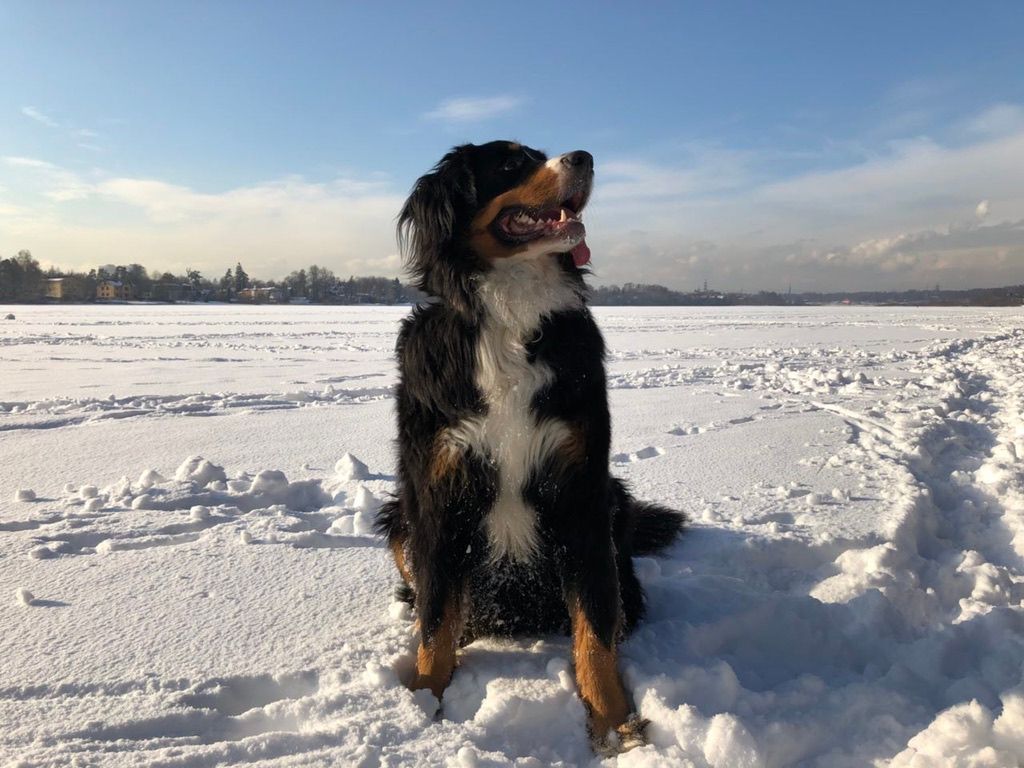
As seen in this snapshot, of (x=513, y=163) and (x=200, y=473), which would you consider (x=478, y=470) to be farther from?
(x=200, y=473)

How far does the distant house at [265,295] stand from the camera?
7369cm

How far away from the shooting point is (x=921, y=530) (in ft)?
13.0

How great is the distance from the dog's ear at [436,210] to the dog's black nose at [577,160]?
40cm

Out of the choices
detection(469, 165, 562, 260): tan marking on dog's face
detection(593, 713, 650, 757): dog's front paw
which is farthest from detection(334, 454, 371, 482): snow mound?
detection(593, 713, 650, 757): dog's front paw

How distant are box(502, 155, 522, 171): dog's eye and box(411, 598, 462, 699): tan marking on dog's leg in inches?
70.6

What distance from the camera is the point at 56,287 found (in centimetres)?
7062

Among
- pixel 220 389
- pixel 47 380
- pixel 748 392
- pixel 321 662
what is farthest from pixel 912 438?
pixel 47 380

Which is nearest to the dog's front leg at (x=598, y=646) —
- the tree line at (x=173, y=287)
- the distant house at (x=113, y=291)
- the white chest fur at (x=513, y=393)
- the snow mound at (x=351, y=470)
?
the white chest fur at (x=513, y=393)

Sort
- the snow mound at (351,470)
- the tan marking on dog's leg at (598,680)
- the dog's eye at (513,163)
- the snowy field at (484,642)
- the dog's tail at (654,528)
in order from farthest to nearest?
the snow mound at (351,470)
the dog's tail at (654,528)
the dog's eye at (513,163)
the tan marking on dog's leg at (598,680)
the snowy field at (484,642)

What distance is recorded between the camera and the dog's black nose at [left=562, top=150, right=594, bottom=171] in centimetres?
259

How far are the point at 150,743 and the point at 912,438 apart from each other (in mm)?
6541

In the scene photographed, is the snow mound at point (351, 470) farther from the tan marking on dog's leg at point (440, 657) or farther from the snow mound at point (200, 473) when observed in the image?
the tan marking on dog's leg at point (440, 657)

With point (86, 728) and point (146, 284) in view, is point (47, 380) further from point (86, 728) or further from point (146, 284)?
point (146, 284)

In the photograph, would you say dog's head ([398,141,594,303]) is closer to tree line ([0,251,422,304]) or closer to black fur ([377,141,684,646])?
black fur ([377,141,684,646])
